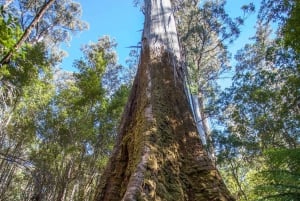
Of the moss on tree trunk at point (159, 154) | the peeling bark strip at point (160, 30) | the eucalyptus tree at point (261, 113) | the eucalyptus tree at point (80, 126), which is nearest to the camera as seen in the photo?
the moss on tree trunk at point (159, 154)

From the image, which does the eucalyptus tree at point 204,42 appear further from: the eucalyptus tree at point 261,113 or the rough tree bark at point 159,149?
the rough tree bark at point 159,149

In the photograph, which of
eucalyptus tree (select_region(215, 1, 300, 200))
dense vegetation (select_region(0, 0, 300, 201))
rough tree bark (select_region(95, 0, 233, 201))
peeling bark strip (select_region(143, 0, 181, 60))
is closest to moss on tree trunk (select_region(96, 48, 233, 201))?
rough tree bark (select_region(95, 0, 233, 201))

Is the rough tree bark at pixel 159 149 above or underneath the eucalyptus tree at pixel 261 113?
underneath

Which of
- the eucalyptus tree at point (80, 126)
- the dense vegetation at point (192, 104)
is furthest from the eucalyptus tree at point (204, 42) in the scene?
the eucalyptus tree at point (80, 126)

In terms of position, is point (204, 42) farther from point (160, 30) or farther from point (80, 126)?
point (160, 30)

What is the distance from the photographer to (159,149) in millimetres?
2262

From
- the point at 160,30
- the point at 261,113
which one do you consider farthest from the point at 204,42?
the point at 160,30

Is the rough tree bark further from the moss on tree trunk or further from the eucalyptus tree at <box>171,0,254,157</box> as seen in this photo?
the eucalyptus tree at <box>171,0,254,157</box>

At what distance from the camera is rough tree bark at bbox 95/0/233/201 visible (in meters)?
2.01

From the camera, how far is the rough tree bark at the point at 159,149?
6.59 feet

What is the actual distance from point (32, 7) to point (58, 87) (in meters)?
5.50

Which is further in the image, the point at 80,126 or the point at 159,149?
the point at 80,126

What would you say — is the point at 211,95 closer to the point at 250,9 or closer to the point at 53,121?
the point at 250,9

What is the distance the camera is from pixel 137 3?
1099 centimetres
